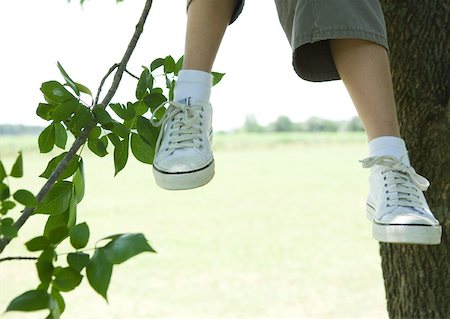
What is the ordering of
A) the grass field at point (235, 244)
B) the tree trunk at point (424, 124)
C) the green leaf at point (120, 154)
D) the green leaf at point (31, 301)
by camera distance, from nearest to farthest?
1. the green leaf at point (31, 301)
2. the green leaf at point (120, 154)
3. the tree trunk at point (424, 124)
4. the grass field at point (235, 244)

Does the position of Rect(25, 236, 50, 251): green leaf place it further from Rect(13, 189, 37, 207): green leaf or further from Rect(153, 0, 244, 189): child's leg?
Rect(153, 0, 244, 189): child's leg

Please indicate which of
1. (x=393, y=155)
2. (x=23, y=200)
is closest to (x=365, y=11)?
(x=393, y=155)

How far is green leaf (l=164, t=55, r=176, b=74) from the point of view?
0.95 m

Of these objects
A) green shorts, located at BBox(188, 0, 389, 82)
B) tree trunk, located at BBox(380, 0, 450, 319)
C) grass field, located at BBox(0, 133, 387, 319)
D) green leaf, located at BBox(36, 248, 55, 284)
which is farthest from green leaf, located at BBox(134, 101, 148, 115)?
grass field, located at BBox(0, 133, 387, 319)

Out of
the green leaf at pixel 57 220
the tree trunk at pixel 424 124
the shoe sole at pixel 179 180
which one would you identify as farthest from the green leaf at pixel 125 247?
the tree trunk at pixel 424 124

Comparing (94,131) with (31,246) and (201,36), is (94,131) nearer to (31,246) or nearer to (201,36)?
(201,36)

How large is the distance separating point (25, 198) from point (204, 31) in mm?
428

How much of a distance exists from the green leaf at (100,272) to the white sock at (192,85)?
405mm

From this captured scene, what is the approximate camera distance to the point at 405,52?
1.34m

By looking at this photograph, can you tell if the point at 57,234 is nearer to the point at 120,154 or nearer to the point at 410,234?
the point at 120,154

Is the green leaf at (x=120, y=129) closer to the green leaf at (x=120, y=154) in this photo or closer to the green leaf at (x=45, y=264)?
the green leaf at (x=120, y=154)

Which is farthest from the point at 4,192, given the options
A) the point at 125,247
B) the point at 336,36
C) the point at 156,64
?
the point at 336,36

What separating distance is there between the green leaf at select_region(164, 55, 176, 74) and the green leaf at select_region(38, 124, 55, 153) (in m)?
0.18

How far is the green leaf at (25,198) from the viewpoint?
23.8 inches
